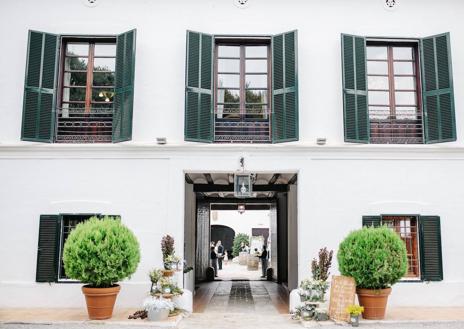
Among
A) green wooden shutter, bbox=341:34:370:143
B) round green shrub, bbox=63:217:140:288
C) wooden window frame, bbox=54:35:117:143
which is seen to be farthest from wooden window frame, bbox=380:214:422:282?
wooden window frame, bbox=54:35:117:143

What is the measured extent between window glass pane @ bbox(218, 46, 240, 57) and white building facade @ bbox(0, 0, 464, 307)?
0.23 metres

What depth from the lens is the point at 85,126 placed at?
34.0ft

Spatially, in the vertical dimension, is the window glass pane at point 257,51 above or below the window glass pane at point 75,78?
above

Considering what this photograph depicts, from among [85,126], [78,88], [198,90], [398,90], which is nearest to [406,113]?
[398,90]

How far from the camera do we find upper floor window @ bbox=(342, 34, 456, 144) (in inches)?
401

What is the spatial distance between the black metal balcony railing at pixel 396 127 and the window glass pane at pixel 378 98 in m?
0.24

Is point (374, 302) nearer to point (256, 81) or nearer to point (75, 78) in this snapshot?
point (256, 81)

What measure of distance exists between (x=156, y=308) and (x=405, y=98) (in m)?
6.79

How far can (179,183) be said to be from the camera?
10.2 m

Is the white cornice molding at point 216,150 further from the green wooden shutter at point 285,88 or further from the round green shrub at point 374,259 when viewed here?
the round green shrub at point 374,259

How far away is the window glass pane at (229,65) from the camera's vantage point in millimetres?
10781

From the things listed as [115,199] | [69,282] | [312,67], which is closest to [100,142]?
[115,199]

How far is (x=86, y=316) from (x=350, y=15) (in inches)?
321

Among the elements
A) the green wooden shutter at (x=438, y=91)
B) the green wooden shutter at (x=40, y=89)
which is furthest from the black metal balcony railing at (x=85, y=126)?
the green wooden shutter at (x=438, y=91)
